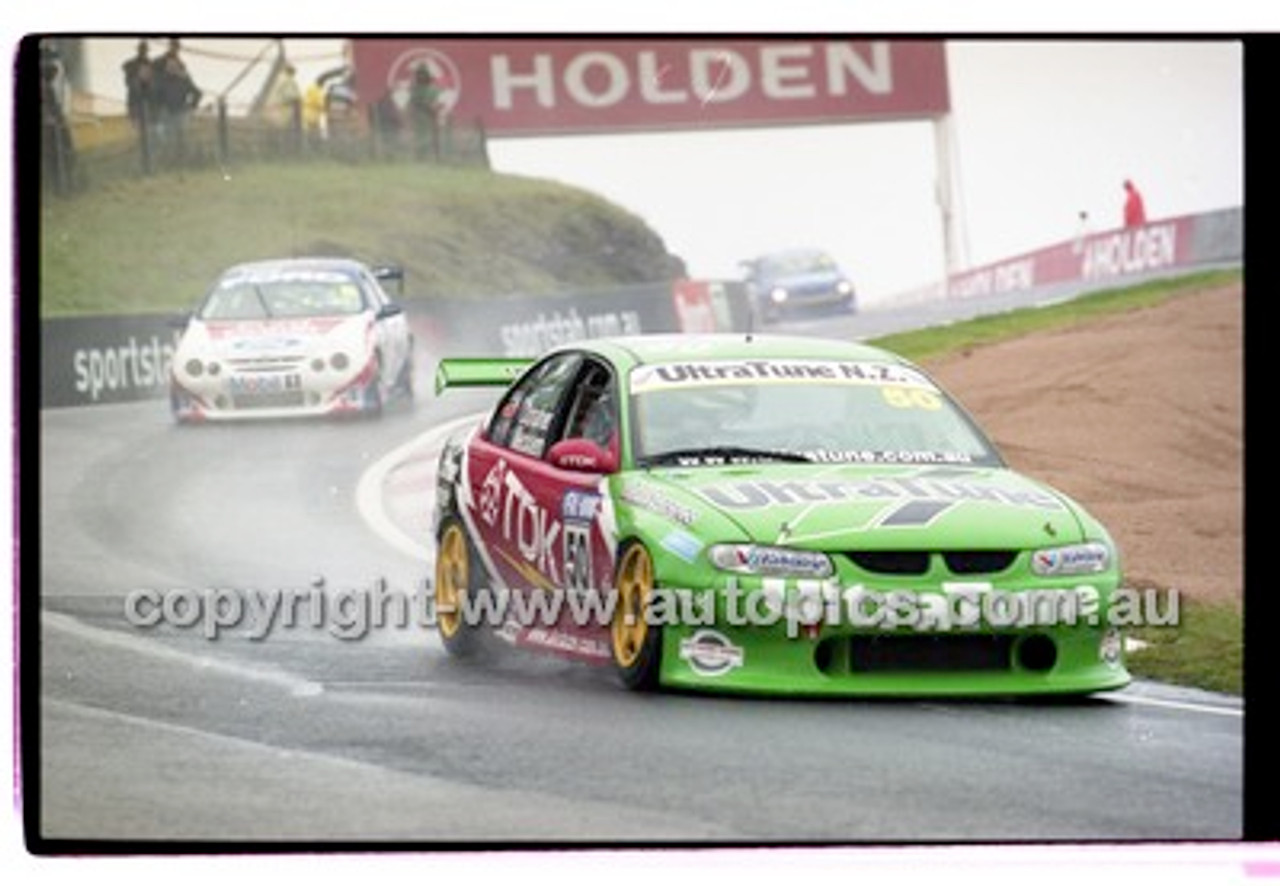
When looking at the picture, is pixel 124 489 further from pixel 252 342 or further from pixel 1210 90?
pixel 1210 90

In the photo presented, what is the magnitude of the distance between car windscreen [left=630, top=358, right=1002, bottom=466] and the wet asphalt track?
76 centimetres

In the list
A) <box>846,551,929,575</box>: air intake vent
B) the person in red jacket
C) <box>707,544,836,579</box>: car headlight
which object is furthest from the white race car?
the person in red jacket

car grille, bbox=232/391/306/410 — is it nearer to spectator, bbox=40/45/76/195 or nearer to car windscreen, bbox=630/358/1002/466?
spectator, bbox=40/45/76/195

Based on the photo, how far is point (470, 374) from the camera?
10.4m

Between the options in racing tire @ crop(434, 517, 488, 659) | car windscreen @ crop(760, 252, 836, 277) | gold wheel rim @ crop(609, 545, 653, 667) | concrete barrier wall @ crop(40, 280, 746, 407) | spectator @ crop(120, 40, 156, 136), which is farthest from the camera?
car windscreen @ crop(760, 252, 836, 277)

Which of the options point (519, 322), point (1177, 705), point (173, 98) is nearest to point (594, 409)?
point (519, 322)

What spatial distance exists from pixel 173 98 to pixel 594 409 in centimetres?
152

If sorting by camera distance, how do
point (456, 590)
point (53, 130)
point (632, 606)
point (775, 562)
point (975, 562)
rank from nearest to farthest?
1. point (775, 562)
2. point (975, 562)
3. point (632, 606)
4. point (53, 130)
5. point (456, 590)

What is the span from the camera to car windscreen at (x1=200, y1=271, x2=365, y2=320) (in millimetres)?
10273

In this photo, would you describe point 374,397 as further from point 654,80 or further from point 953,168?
point 953,168

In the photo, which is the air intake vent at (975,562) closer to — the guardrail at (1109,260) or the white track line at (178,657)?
the guardrail at (1109,260)

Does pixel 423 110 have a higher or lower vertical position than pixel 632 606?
higher

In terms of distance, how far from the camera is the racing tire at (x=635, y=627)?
379 inches
